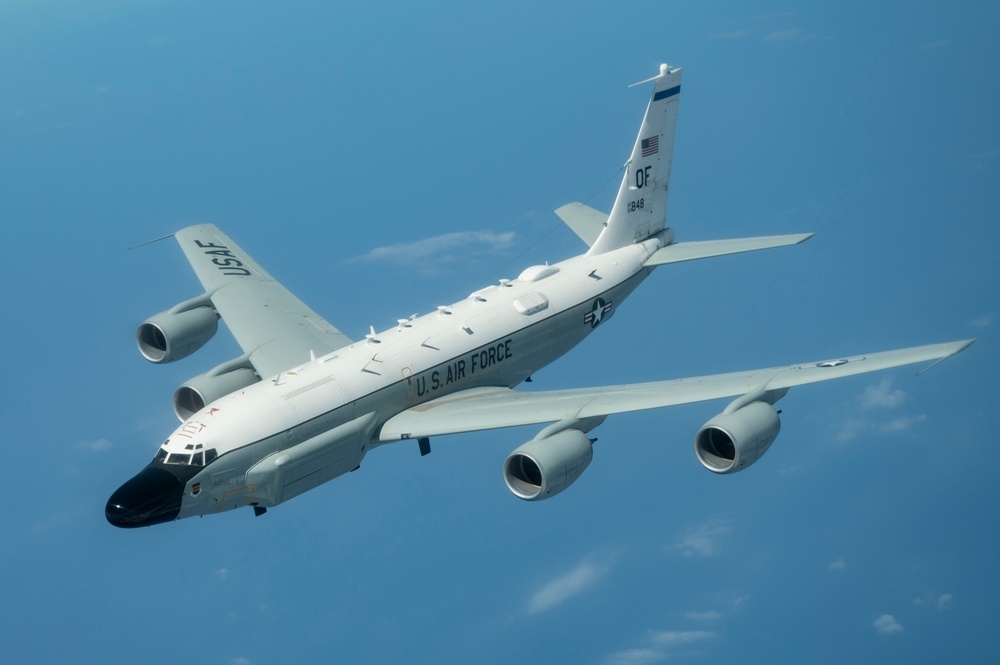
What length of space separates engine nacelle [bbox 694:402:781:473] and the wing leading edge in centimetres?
93

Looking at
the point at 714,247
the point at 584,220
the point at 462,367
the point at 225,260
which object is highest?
the point at 225,260

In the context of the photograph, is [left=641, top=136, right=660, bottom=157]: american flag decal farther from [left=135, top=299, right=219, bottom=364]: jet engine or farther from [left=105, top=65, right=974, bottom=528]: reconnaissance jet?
[left=135, top=299, right=219, bottom=364]: jet engine

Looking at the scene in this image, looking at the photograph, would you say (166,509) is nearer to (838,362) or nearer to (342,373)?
(342,373)

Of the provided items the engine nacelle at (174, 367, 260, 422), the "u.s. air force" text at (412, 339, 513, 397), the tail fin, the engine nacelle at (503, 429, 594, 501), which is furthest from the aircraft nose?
the tail fin

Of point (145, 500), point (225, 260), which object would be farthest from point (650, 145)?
point (145, 500)

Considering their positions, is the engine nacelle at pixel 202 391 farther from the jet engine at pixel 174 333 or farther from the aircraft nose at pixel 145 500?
the aircraft nose at pixel 145 500

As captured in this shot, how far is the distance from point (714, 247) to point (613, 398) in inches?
422

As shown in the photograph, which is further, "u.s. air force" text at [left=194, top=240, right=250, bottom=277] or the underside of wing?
"u.s. air force" text at [left=194, top=240, right=250, bottom=277]

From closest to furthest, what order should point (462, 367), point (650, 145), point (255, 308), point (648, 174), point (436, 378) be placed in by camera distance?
1. point (436, 378)
2. point (462, 367)
3. point (255, 308)
4. point (650, 145)
5. point (648, 174)

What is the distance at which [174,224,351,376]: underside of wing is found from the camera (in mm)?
49062

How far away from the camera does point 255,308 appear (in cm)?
5159

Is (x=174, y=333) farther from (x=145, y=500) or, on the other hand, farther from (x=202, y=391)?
(x=145, y=500)

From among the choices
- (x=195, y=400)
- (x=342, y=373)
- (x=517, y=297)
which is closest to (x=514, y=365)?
(x=517, y=297)

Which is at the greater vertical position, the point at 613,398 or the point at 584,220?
the point at 584,220
